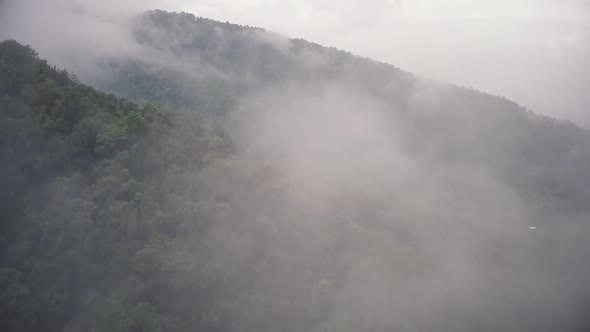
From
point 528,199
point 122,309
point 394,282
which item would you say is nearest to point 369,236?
point 394,282

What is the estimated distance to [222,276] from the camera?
14367 mm

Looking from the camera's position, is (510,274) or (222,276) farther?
(510,274)

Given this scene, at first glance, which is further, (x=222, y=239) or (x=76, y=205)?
(x=222, y=239)

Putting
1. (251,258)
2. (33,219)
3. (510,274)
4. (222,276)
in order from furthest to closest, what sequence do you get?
(510,274) → (251,258) → (222,276) → (33,219)

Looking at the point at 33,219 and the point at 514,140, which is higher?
the point at 514,140

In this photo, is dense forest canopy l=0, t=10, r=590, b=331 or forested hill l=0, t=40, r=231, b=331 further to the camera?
dense forest canopy l=0, t=10, r=590, b=331

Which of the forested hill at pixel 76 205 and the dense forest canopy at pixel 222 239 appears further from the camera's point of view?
the dense forest canopy at pixel 222 239

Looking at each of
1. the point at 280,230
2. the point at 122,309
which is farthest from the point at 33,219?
the point at 280,230

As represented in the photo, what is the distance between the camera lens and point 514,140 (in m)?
46.1

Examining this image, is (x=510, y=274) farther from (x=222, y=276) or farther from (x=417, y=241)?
(x=222, y=276)

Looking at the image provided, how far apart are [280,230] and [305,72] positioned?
1531 inches

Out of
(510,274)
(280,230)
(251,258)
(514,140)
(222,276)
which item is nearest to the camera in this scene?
(222,276)

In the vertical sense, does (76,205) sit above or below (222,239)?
above

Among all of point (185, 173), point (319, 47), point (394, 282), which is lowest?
point (394, 282)
